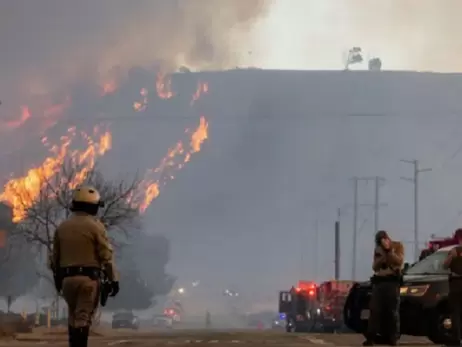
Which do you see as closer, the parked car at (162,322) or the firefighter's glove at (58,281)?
the firefighter's glove at (58,281)

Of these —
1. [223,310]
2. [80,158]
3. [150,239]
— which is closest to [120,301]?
[80,158]

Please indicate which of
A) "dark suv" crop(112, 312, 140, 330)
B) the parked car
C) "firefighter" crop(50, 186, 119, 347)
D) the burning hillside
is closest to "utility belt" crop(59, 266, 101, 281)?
"firefighter" crop(50, 186, 119, 347)

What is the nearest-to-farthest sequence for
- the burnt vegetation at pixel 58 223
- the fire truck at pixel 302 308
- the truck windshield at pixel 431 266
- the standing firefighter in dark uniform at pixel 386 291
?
the standing firefighter in dark uniform at pixel 386 291, the truck windshield at pixel 431 266, the burnt vegetation at pixel 58 223, the fire truck at pixel 302 308

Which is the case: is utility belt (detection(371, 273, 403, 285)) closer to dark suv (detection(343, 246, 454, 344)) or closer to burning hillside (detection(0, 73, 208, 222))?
dark suv (detection(343, 246, 454, 344))

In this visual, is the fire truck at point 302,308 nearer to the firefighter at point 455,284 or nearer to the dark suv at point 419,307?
the dark suv at point 419,307

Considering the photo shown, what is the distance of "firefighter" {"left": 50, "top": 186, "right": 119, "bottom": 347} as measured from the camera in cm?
998

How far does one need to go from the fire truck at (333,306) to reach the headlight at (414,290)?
3301cm

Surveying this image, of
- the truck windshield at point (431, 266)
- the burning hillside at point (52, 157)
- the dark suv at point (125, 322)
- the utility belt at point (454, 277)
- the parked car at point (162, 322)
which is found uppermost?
the burning hillside at point (52, 157)

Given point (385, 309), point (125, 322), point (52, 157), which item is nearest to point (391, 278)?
point (385, 309)

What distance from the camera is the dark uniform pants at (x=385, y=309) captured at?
55.4 ft

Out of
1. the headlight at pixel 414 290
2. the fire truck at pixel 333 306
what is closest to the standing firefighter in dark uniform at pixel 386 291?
the headlight at pixel 414 290

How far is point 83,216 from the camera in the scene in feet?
33.8

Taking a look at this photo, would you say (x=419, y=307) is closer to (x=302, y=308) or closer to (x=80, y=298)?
(x=80, y=298)

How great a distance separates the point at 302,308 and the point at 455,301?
45.0 meters
